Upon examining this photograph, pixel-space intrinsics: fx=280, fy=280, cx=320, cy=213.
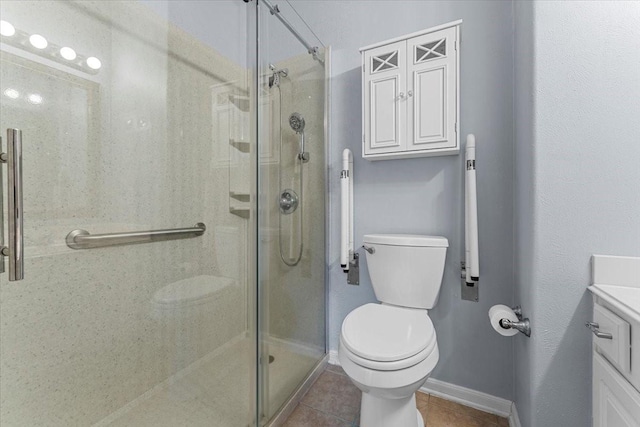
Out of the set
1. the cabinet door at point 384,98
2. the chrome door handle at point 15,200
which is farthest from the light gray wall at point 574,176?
the chrome door handle at point 15,200

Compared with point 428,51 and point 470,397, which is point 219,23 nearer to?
point 428,51

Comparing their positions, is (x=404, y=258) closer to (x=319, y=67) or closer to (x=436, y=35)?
(x=436, y=35)

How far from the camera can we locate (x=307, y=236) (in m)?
1.58

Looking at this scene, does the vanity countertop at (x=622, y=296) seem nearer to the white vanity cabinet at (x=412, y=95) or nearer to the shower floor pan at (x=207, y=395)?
the white vanity cabinet at (x=412, y=95)

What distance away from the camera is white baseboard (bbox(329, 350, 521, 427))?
1.33 meters

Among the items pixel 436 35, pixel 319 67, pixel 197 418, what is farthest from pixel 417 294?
pixel 319 67

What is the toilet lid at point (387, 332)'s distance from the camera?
965mm

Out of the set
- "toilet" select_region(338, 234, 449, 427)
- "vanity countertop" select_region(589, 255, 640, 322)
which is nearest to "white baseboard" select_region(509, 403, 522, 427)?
"toilet" select_region(338, 234, 449, 427)

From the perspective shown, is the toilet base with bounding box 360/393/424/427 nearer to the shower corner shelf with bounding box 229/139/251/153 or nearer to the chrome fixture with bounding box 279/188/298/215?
the chrome fixture with bounding box 279/188/298/215

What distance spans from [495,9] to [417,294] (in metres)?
1.43

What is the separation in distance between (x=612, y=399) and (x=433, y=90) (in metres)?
1.25

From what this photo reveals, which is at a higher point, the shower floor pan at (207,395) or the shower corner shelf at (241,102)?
the shower corner shelf at (241,102)

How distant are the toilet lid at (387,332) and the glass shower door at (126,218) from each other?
1.50 ft

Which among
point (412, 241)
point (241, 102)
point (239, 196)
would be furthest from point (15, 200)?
point (412, 241)
